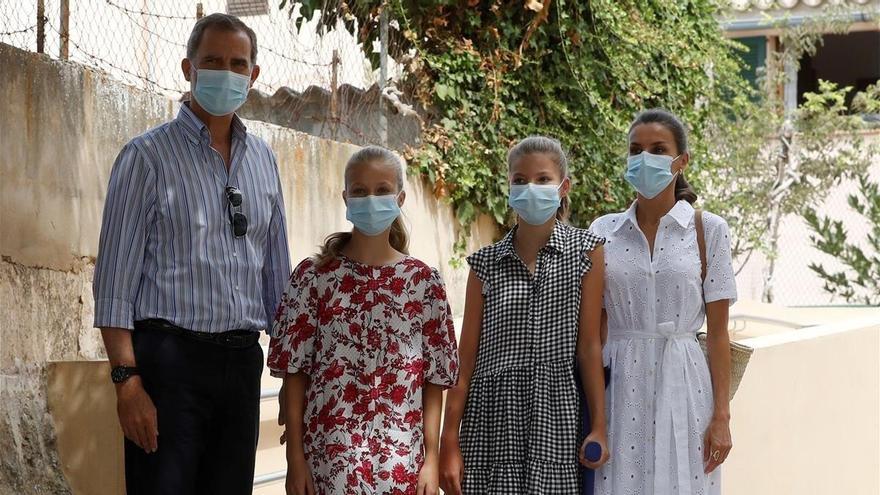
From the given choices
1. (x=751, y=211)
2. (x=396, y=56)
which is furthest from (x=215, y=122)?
(x=751, y=211)

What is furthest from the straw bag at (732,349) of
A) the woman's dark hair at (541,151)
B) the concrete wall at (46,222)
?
the concrete wall at (46,222)

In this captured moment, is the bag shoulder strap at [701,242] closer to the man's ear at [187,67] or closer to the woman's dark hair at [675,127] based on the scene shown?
the woman's dark hair at [675,127]

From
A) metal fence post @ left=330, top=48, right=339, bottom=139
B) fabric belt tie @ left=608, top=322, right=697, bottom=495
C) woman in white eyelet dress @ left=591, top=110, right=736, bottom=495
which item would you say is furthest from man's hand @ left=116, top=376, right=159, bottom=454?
metal fence post @ left=330, top=48, right=339, bottom=139

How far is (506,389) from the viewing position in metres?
3.51

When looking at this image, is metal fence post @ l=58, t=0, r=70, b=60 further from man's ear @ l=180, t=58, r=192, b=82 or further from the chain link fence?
man's ear @ l=180, t=58, r=192, b=82

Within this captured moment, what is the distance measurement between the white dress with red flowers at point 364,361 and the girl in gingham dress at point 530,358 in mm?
261

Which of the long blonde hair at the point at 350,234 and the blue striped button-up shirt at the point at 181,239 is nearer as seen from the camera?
the blue striped button-up shirt at the point at 181,239

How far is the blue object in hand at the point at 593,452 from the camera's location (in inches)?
137

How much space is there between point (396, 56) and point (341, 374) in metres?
4.33

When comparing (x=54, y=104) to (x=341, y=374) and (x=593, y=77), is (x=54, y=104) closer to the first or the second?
(x=341, y=374)

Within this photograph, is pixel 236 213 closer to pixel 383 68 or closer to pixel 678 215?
pixel 678 215

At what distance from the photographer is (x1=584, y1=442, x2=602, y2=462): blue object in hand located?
11.4 ft

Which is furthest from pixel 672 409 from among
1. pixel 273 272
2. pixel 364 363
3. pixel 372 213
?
pixel 273 272

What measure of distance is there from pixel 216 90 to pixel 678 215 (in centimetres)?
147
